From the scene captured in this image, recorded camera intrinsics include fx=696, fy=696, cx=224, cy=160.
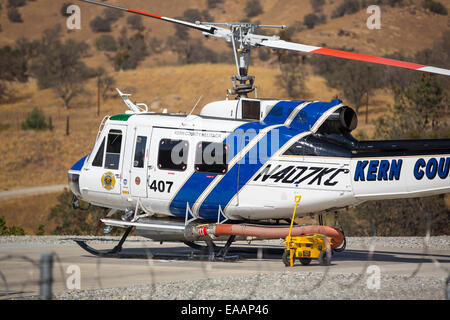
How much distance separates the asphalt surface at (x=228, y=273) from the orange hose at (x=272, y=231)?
64cm

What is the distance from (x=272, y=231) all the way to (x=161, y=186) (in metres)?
2.72

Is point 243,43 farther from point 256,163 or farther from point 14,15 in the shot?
point 14,15

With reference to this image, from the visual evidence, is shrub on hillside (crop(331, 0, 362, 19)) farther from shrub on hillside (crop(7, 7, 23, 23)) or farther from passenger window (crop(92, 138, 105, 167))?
passenger window (crop(92, 138, 105, 167))

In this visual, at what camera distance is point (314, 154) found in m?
13.9

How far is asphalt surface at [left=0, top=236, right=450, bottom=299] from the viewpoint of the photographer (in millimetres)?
10336

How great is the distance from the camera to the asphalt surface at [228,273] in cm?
1034

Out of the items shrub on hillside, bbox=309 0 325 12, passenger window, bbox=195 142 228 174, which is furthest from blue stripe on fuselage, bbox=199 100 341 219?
shrub on hillside, bbox=309 0 325 12

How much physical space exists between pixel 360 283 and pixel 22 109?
56.7 meters

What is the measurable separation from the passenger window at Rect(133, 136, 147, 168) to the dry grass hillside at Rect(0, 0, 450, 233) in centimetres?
2110

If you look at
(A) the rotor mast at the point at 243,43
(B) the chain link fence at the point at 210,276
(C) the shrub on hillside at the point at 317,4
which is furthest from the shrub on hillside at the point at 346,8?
(A) the rotor mast at the point at 243,43

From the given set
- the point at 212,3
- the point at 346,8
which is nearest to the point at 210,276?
the point at 346,8

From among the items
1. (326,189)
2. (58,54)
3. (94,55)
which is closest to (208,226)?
(326,189)

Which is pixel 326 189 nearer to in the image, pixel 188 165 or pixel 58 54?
pixel 188 165

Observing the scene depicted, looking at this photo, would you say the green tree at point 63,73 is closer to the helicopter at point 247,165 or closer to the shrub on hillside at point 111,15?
the shrub on hillside at point 111,15
